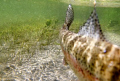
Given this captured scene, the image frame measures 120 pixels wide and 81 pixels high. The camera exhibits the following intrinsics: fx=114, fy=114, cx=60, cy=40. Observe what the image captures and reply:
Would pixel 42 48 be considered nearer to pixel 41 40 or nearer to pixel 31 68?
pixel 41 40

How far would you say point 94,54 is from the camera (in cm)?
128

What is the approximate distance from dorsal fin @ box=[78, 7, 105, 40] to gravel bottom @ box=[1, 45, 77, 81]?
211 cm

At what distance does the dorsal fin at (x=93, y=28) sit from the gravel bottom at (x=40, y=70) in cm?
211

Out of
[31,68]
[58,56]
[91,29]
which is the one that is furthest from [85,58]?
[58,56]

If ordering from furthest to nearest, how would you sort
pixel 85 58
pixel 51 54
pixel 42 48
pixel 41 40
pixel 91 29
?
pixel 41 40
pixel 42 48
pixel 51 54
pixel 91 29
pixel 85 58

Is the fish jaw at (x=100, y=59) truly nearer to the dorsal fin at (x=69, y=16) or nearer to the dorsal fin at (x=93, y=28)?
the dorsal fin at (x=93, y=28)

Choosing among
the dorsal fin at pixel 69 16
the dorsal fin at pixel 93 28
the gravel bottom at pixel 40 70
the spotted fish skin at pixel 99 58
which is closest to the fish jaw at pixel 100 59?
the spotted fish skin at pixel 99 58

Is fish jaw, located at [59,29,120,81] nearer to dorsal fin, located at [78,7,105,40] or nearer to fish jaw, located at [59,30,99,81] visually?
fish jaw, located at [59,30,99,81]

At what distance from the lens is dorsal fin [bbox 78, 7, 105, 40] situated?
188 centimetres

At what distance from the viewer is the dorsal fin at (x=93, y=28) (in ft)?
6.18

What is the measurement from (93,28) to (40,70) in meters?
2.68

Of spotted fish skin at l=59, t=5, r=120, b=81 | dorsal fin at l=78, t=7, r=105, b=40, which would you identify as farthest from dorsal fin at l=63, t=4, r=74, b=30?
spotted fish skin at l=59, t=5, r=120, b=81

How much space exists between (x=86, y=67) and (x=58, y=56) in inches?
146

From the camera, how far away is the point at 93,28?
1.99 m
